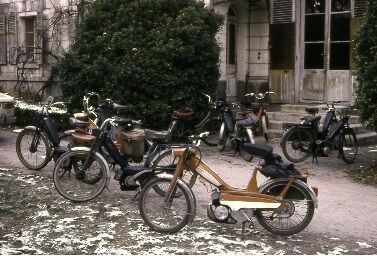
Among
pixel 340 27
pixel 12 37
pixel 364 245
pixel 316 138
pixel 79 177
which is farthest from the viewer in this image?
pixel 12 37

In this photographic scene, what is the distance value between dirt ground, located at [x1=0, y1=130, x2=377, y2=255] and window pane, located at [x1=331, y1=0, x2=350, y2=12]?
6.89 metres

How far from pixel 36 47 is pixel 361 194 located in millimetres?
12175

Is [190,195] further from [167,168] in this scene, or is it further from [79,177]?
[79,177]

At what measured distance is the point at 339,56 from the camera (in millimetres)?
13719

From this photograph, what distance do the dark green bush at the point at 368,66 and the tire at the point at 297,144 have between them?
116 centimetres

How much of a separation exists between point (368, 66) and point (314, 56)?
19.8ft

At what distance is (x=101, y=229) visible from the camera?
221 inches

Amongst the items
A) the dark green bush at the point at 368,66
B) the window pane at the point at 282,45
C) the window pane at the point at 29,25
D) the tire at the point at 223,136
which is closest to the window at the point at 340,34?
the window pane at the point at 282,45

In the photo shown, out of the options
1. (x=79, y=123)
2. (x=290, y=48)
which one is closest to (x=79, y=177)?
(x=79, y=123)

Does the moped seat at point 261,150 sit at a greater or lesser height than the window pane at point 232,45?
lesser

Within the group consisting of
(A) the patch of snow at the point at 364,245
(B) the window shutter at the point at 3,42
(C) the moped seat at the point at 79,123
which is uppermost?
(B) the window shutter at the point at 3,42

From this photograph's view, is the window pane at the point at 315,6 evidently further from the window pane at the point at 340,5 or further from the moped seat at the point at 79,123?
the moped seat at the point at 79,123

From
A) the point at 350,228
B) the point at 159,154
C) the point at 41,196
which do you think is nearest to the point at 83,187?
the point at 41,196

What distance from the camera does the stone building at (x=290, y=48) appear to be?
13.6 metres
